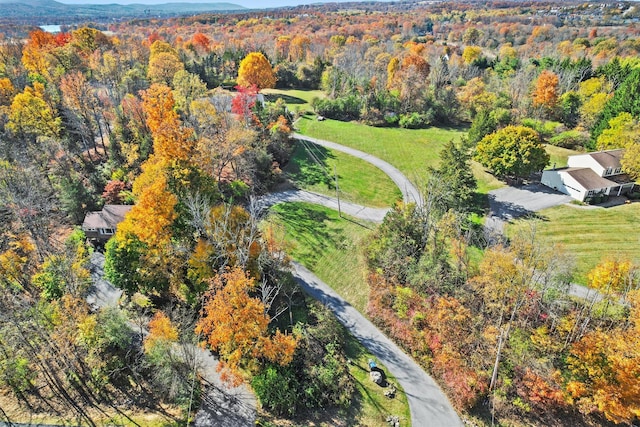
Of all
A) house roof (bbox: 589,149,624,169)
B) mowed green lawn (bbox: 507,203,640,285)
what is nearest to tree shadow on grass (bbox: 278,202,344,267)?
mowed green lawn (bbox: 507,203,640,285)

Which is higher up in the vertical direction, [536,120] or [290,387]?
[536,120]

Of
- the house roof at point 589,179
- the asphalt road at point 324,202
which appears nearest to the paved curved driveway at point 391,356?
the asphalt road at point 324,202

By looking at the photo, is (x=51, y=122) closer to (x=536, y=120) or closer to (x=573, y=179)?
(x=573, y=179)

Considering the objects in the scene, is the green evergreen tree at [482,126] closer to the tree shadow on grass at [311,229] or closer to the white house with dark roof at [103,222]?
the tree shadow on grass at [311,229]

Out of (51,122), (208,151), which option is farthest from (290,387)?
(51,122)

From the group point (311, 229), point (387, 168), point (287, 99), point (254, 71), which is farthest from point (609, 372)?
point (254, 71)

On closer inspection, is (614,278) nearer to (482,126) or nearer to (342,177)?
(342,177)
